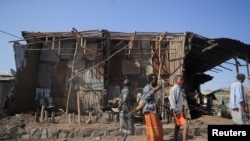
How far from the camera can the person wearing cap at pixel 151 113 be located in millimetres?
6805

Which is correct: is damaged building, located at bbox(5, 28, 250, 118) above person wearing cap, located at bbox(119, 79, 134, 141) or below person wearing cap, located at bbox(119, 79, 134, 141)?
above

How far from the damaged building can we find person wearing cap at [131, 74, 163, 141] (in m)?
6.94

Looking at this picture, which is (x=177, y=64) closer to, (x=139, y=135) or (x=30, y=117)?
(x=139, y=135)

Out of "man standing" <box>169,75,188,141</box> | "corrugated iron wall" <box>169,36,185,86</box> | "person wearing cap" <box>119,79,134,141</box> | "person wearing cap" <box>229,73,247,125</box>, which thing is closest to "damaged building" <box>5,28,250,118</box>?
"corrugated iron wall" <box>169,36,185,86</box>

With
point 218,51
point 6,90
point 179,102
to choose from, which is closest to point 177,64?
point 218,51

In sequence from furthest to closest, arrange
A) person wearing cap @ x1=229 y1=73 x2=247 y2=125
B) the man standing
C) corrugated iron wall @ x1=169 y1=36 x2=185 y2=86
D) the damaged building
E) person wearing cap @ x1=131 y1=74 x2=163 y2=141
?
the damaged building, corrugated iron wall @ x1=169 y1=36 x2=185 y2=86, the man standing, person wearing cap @ x1=131 y1=74 x2=163 y2=141, person wearing cap @ x1=229 y1=73 x2=247 y2=125

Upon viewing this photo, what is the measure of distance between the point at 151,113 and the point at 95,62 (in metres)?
8.10

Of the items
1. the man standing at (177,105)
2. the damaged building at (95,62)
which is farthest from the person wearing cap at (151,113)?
the damaged building at (95,62)

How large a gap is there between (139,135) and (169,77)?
4.93 meters

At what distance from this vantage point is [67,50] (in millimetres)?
14711

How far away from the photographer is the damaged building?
14055 mm

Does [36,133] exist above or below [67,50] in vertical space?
below

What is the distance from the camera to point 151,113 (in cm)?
692

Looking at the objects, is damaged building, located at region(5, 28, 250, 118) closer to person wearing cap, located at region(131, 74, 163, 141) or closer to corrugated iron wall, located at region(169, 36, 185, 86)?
corrugated iron wall, located at region(169, 36, 185, 86)
